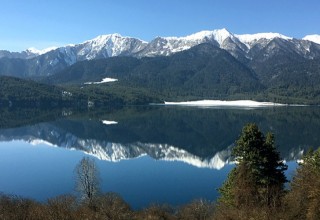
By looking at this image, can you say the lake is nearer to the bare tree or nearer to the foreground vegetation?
the bare tree

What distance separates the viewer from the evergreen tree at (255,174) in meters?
42.9

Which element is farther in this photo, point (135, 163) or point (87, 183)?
→ point (135, 163)

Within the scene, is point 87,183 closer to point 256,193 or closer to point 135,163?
point 256,193

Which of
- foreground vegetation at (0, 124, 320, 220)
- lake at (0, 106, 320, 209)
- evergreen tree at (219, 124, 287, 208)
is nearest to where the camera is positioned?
foreground vegetation at (0, 124, 320, 220)

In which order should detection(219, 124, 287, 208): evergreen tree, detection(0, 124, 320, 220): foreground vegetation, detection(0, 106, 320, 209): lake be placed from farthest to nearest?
detection(0, 106, 320, 209): lake
detection(219, 124, 287, 208): evergreen tree
detection(0, 124, 320, 220): foreground vegetation

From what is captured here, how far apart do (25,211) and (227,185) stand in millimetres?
25417

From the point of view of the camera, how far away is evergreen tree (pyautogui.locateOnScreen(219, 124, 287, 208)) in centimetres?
4294

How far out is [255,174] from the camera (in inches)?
1747

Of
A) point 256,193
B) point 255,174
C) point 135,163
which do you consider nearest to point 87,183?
point 255,174

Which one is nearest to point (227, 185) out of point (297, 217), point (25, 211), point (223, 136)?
point (297, 217)

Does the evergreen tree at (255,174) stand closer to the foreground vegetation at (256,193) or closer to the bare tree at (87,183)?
the foreground vegetation at (256,193)

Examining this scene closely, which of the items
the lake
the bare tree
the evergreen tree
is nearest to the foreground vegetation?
the evergreen tree

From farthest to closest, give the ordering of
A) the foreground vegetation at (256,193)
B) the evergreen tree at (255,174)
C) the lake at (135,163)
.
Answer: the lake at (135,163), the evergreen tree at (255,174), the foreground vegetation at (256,193)

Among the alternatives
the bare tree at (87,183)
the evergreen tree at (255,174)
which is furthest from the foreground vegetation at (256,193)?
the bare tree at (87,183)
